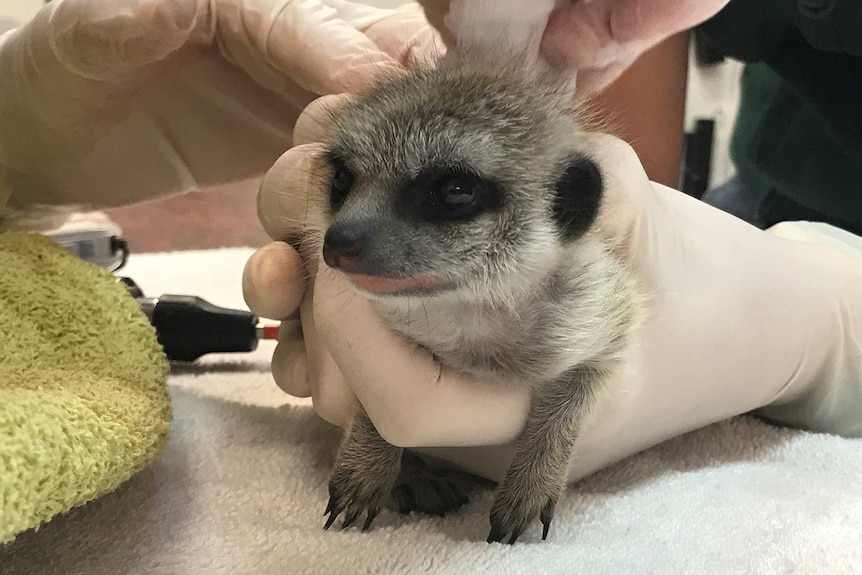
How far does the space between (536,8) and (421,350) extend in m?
0.38

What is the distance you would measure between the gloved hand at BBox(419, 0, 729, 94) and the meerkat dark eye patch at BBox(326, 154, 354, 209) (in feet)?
0.72

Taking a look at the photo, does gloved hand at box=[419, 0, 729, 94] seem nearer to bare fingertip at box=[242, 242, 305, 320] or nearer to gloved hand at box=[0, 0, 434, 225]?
gloved hand at box=[0, 0, 434, 225]

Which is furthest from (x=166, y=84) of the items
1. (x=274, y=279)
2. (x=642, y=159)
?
(x=642, y=159)

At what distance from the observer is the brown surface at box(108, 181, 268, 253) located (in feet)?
8.27

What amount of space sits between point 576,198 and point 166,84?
33.3 inches

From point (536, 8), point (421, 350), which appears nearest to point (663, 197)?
point (536, 8)

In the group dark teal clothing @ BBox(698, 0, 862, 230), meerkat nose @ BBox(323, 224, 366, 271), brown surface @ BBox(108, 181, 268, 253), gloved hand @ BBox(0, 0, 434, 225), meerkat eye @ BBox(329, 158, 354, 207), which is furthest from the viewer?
brown surface @ BBox(108, 181, 268, 253)

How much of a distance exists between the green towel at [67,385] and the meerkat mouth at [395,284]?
0.29 m

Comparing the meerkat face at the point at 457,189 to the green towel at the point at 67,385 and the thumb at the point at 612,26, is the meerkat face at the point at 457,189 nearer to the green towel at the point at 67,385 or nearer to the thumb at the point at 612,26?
the thumb at the point at 612,26

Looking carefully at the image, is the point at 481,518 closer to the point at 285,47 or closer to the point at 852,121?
the point at 285,47

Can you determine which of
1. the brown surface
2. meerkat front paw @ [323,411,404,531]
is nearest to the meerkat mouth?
meerkat front paw @ [323,411,404,531]

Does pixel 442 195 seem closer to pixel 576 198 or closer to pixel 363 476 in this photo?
pixel 576 198

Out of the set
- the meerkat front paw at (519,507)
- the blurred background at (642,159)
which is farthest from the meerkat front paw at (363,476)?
the blurred background at (642,159)

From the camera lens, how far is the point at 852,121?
1.58 meters
